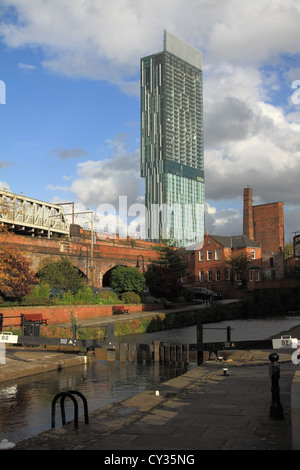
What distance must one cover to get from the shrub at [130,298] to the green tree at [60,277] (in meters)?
4.47

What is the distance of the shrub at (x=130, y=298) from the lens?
128 ft

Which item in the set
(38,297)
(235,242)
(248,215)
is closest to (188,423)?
(38,297)

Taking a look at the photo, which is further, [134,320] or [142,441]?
[134,320]

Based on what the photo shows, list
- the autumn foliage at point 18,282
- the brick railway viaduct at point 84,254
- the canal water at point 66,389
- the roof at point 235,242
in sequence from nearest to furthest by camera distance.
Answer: the canal water at point 66,389, the autumn foliage at point 18,282, the brick railway viaduct at point 84,254, the roof at point 235,242

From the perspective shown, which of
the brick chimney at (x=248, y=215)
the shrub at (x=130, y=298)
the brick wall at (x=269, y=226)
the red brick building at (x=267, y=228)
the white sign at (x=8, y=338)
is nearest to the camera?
the white sign at (x=8, y=338)

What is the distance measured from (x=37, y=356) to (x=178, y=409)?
A: 10771 mm

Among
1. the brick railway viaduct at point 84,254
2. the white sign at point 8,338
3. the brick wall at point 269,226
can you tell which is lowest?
the white sign at point 8,338

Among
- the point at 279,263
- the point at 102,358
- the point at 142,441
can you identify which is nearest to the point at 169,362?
the point at 102,358

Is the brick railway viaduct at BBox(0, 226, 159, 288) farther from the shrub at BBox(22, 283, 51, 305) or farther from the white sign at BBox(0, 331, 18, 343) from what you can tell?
the white sign at BBox(0, 331, 18, 343)

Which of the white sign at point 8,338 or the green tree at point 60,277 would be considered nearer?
the white sign at point 8,338

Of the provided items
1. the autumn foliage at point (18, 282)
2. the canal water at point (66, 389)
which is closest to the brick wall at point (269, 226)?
the autumn foliage at point (18, 282)

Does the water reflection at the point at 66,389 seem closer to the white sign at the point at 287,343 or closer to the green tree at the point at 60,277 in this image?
the white sign at the point at 287,343

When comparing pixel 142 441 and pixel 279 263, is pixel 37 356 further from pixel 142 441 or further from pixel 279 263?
pixel 279 263
